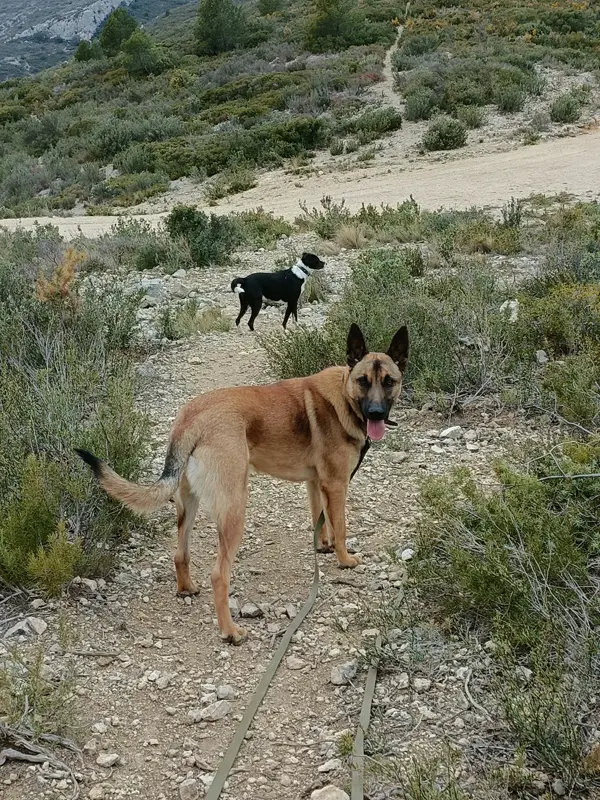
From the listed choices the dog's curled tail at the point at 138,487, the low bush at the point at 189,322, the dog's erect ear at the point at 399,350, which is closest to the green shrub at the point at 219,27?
the low bush at the point at 189,322

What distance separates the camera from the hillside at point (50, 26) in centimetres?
10294

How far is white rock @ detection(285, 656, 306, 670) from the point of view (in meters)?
3.47

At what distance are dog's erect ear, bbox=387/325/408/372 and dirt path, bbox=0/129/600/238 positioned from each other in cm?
1108

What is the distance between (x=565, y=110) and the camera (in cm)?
2270

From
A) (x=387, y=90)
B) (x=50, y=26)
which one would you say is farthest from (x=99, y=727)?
(x=50, y=26)

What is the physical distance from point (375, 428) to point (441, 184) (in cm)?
1470

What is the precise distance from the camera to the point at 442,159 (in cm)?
2067

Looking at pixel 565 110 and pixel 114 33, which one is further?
pixel 114 33

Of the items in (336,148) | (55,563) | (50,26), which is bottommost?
(336,148)

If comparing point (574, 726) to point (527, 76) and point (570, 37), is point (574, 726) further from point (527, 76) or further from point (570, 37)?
point (570, 37)

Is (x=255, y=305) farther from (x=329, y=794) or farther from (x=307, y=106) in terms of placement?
(x=307, y=106)

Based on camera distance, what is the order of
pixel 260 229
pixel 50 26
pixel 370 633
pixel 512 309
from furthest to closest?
1. pixel 50 26
2. pixel 260 229
3. pixel 512 309
4. pixel 370 633

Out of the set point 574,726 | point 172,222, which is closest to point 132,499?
point 574,726

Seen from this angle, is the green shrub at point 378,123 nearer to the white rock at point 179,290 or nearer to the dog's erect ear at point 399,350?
the white rock at point 179,290
